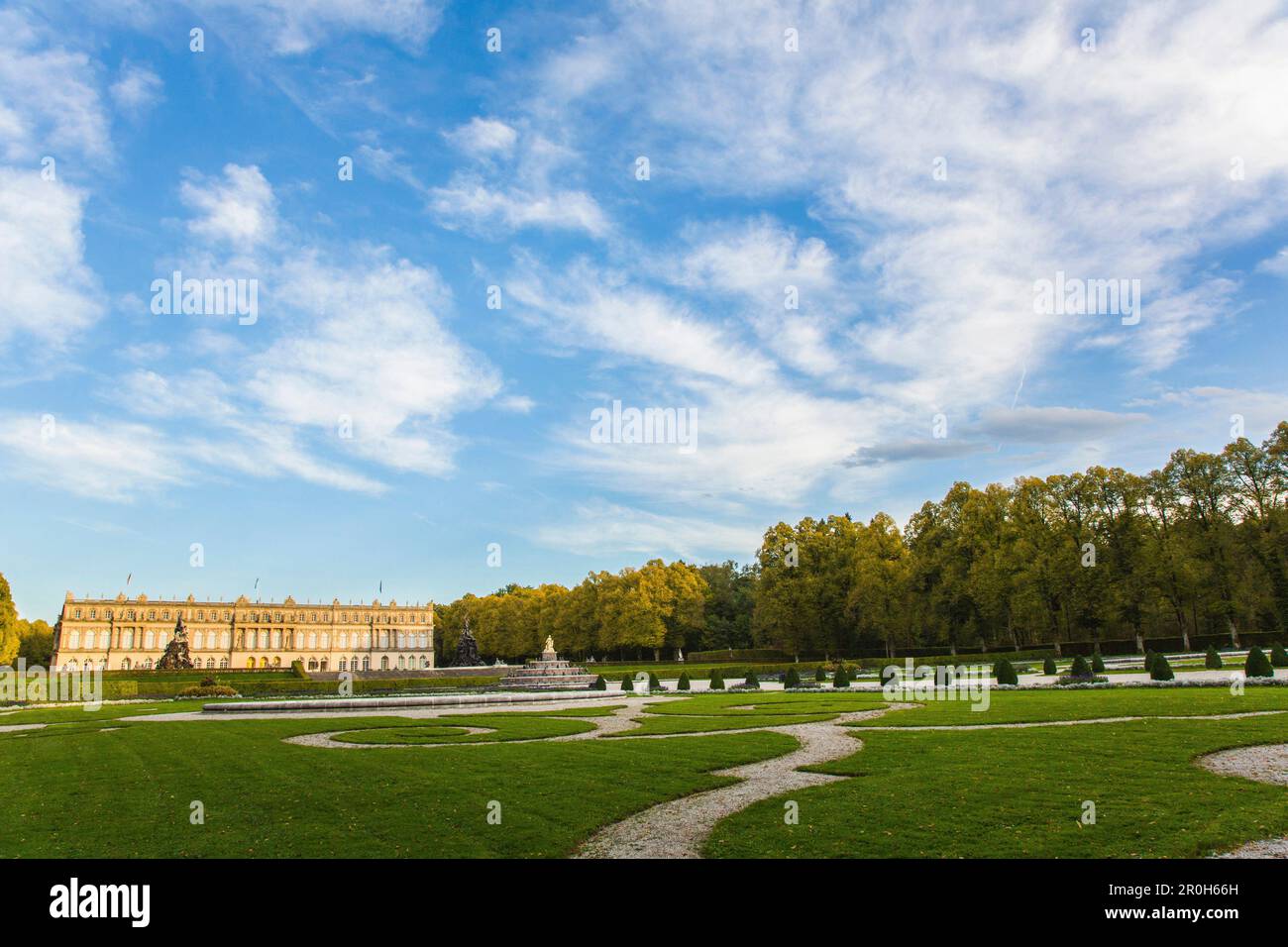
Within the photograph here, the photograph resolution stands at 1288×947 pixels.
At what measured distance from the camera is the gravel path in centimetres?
899

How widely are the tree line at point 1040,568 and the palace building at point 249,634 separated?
7620 cm

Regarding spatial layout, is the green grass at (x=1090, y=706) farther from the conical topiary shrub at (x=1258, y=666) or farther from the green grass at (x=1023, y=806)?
the green grass at (x=1023, y=806)

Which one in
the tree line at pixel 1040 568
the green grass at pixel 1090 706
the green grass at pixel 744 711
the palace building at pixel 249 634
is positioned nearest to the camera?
the green grass at pixel 1090 706

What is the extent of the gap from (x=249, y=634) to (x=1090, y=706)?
5449 inches

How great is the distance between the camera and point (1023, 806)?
10.1 metres

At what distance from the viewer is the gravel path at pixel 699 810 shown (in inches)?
354

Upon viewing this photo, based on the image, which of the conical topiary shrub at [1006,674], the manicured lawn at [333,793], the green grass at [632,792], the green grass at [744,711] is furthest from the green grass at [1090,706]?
the conical topiary shrub at [1006,674]

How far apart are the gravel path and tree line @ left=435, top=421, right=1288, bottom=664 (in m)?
40.2

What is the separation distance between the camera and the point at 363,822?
10.4m

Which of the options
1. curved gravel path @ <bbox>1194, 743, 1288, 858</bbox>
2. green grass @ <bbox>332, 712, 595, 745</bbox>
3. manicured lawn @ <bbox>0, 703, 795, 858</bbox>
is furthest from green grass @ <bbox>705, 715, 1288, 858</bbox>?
green grass @ <bbox>332, 712, 595, 745</bbox>

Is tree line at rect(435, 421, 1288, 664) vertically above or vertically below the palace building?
above
